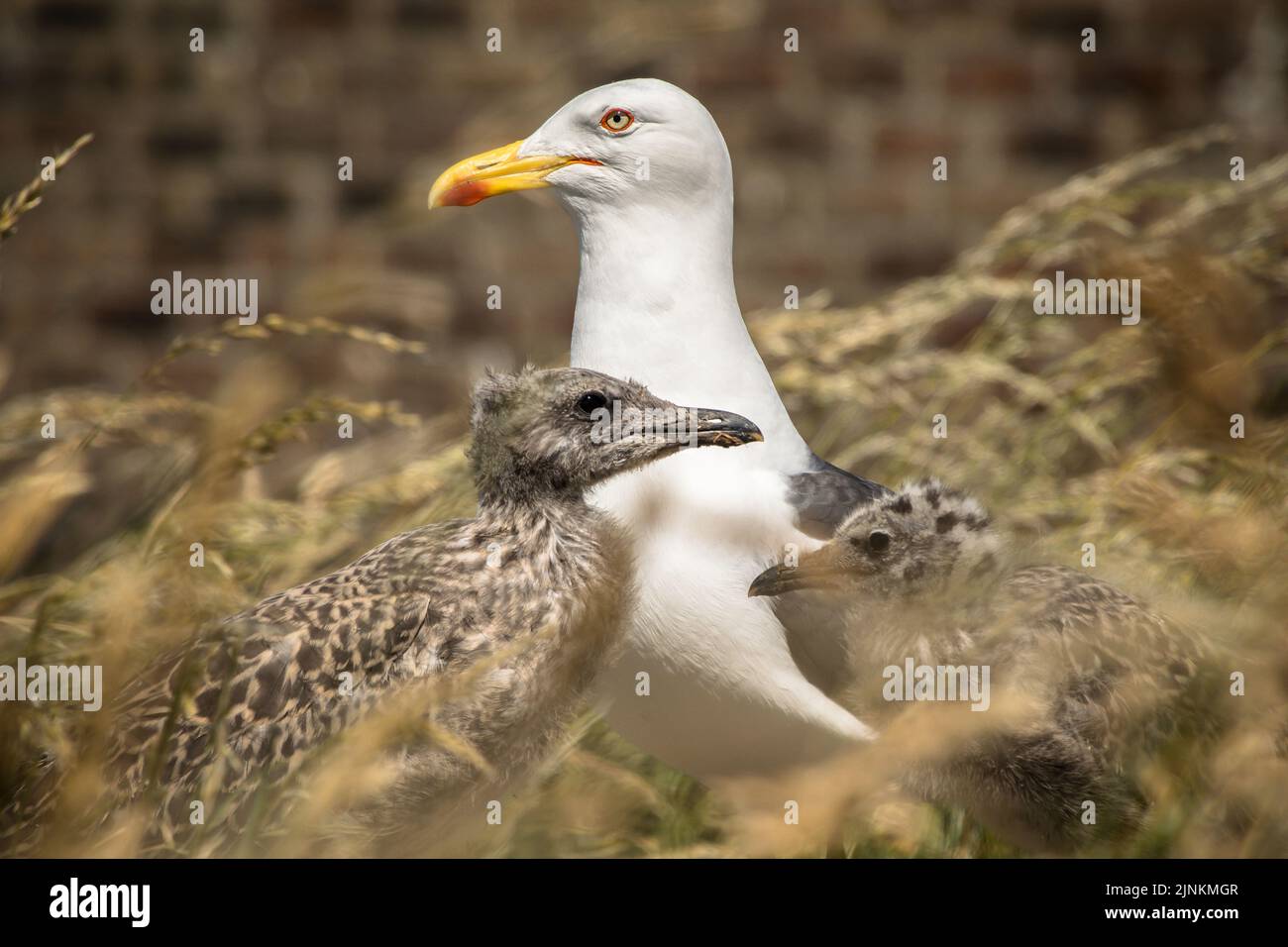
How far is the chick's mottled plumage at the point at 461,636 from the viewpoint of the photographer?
2041 millimetres

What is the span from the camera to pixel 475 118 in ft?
15.1

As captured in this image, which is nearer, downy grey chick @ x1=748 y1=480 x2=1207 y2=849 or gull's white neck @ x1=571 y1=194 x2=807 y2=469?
downy grey chick @ x1=748 y1=480 x2=1207 y2=849

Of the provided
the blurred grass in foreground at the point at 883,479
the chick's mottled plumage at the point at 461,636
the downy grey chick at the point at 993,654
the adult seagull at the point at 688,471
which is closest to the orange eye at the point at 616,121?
the adult seagull at the point at 688,471

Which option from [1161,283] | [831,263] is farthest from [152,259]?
[1161,283]

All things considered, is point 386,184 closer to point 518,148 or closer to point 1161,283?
point 518,148

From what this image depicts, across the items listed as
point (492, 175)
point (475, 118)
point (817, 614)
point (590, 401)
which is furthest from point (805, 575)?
point (475, 118)

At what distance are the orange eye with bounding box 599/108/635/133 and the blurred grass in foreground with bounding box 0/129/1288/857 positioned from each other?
579 mm

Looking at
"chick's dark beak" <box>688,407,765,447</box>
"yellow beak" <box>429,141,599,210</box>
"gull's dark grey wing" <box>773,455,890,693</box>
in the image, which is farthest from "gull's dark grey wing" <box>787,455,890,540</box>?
"yellow beak" <box>429,141,599,210</box>

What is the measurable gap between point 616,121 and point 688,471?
66cm

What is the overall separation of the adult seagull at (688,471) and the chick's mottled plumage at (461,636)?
175 millimetres

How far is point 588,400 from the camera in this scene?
7.14 feet

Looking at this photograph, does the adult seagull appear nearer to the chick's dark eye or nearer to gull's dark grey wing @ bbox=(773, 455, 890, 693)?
gull's dark grey wing @ bbox=(773, 455, 890, 693)

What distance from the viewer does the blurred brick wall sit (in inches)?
183

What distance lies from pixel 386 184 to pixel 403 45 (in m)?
0.43
